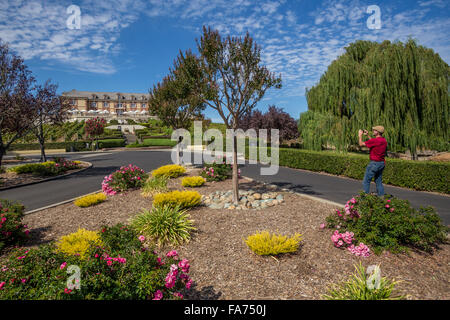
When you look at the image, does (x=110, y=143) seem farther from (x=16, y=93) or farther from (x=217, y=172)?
(x=217, y=172)

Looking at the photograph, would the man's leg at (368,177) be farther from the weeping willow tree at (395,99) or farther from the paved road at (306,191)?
the weeping willow tree at (395,99)

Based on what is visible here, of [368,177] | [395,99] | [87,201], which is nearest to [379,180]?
[368,177]

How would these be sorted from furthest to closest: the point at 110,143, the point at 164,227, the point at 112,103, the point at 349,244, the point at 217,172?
1. the point at 112,103
2. the point at 110,143
3. the point at 217,172
4. the point at 164,227
5. the point at 349,244

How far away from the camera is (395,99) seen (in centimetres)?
1363

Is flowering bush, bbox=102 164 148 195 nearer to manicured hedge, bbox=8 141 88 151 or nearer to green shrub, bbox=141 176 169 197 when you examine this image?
green shrub, bbox=141 176 169 197

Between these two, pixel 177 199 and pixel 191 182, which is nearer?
pixel 177 199

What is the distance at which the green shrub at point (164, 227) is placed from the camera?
5.45 m

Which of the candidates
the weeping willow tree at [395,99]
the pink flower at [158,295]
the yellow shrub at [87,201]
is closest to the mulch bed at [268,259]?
the yellow shrub at [87,201]

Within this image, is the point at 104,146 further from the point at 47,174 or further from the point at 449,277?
the point at 449,277

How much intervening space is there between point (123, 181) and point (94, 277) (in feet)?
25.0

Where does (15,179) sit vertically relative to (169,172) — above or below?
below

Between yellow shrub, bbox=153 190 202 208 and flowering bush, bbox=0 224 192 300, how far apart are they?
3.71m
